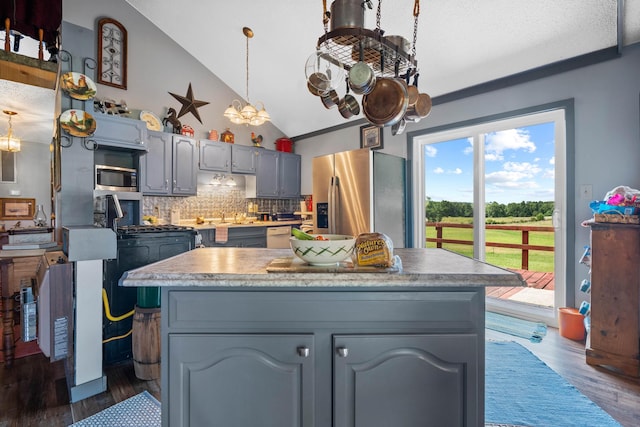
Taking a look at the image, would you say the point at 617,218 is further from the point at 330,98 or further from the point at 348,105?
the point at 330,98

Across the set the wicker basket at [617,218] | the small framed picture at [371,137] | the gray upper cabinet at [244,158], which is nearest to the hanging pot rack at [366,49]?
the wicker basket at [617,218]

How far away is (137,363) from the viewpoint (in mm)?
2150

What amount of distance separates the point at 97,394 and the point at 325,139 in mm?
4101

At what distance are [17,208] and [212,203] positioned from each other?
512 cm

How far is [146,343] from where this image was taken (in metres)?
2.13

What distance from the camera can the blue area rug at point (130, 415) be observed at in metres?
1.71

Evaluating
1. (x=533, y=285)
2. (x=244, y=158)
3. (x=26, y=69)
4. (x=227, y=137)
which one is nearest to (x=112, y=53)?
(x=26, y=69)

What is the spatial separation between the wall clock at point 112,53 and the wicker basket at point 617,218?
16.2 ft

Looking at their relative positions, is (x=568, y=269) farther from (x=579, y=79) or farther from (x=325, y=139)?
(x=325, y=139)

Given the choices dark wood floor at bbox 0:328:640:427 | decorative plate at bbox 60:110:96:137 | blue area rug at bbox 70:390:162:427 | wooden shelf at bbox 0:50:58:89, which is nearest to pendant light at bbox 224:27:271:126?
wooden shelf at bbox 0:50:58:89

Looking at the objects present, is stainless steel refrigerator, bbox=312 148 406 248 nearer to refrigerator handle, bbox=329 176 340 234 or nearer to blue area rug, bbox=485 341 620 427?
refrigerator handle, bbox=329 176 340 234

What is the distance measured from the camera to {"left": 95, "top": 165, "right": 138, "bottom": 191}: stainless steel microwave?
3434 mm

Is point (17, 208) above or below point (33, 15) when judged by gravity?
below

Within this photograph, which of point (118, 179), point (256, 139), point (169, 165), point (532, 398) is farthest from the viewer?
point (256, 139)
